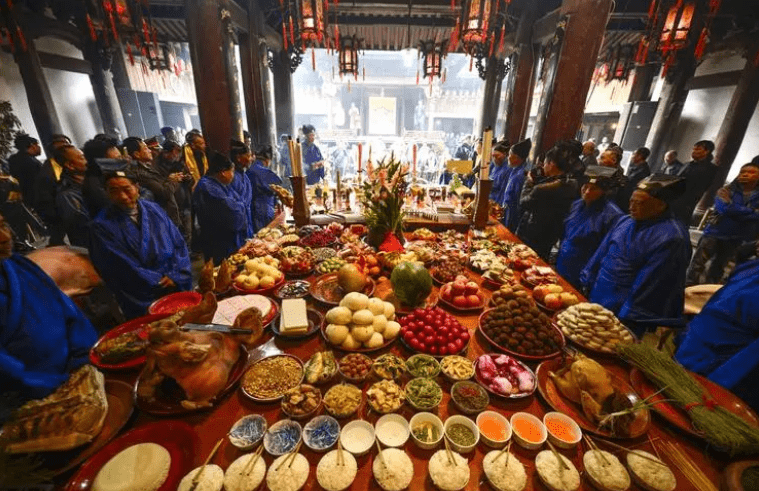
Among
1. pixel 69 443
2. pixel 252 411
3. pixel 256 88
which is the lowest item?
pixel 252 411

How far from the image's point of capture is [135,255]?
129 inches

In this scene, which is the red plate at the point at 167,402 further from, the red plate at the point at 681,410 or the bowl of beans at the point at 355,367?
the red plate at the point at 681,410

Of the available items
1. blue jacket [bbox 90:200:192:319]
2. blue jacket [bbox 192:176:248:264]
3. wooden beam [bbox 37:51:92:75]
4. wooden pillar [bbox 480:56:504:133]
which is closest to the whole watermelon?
blue jacket [bbox 90:200:192:319]

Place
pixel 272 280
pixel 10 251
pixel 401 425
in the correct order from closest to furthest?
pixel 401 425, pixel 10 251, pixel 272 280

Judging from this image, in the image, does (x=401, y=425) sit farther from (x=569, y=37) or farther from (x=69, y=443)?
(x=569, y=37)

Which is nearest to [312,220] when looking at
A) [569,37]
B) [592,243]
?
[592,243]

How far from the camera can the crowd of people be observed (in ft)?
7.57

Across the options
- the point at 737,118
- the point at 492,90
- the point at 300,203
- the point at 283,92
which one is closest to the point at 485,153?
the point at 300,203

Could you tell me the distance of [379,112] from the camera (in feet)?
83.7

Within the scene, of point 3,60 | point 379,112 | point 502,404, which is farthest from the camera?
point 379,112

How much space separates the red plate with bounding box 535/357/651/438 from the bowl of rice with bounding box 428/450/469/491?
2.38 ft

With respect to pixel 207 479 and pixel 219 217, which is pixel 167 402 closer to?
pixel 207 479

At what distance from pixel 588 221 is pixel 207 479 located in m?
5.03

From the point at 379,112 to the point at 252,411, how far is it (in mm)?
26687
